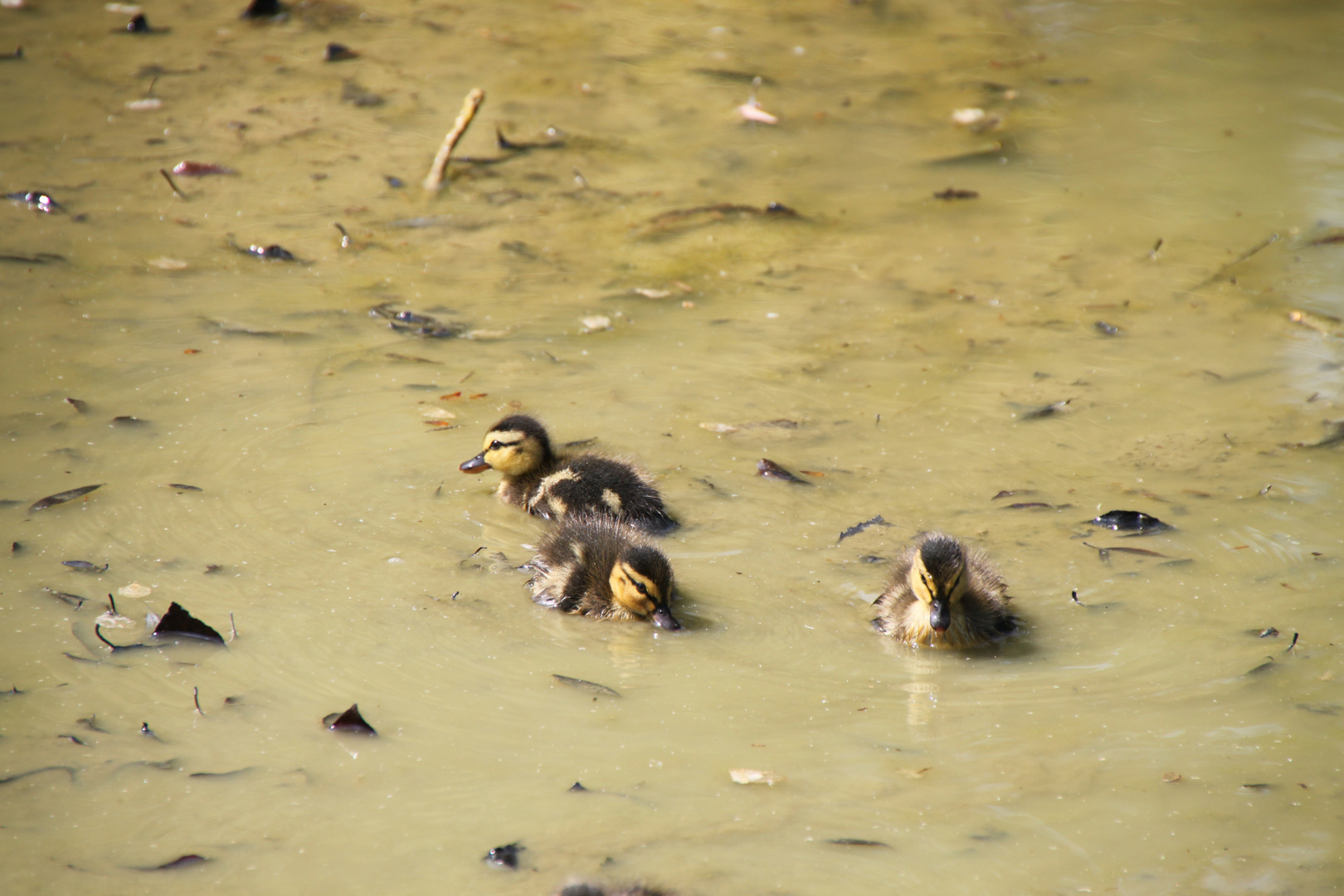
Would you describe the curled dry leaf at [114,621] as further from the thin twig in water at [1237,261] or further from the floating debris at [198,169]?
the thin twig in water at [1237,261]

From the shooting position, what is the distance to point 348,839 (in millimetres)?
2824

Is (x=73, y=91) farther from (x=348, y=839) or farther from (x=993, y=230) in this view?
(x=348, y=839)

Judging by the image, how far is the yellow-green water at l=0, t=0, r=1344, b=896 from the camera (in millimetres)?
2955

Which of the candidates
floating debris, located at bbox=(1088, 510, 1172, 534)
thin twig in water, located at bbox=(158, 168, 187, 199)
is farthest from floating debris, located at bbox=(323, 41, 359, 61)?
floating debris, located at bbox=(1088, 510, 1172, 534)

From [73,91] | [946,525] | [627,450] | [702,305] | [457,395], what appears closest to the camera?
[946,525]

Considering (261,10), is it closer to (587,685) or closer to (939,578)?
(587,685)

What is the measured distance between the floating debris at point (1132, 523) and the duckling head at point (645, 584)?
5.52ft

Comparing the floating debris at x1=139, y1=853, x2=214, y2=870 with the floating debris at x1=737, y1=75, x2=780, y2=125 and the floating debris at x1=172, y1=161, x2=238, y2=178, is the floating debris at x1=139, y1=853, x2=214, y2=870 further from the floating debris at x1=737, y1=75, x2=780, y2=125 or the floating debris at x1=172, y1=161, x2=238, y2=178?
the floating debris at x1=737, y1=75, x2=780, y2=125

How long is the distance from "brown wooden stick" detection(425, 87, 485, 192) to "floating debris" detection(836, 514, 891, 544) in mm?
3960

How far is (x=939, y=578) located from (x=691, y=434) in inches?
66.5

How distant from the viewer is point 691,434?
202 inches

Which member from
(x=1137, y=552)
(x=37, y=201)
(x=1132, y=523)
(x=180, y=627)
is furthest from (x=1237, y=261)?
(x=37, y=201)

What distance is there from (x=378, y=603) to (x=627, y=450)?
1.49m

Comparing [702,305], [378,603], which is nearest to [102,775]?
[378,603]
